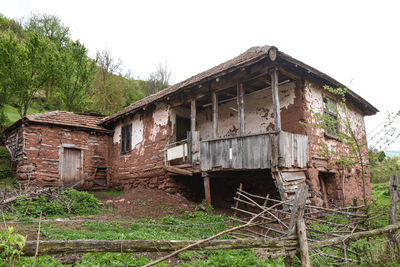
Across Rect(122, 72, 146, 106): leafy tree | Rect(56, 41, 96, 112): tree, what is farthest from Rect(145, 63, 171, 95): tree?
Rect(56, 41, 96, 112): tree

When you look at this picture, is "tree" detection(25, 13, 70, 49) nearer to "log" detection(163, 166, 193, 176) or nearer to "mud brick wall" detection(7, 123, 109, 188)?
"mud brick wall" detection(7, 123, 109, 188)

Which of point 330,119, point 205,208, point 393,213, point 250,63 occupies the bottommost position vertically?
point 205,208

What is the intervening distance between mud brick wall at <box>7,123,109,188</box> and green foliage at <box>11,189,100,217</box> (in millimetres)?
3850

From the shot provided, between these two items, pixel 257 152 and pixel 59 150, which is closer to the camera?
pixel 257 152

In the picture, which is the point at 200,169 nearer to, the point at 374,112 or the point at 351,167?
the point at 351,167

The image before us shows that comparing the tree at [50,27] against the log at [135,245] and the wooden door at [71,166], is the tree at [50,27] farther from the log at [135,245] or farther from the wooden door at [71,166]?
the log at [135,245]

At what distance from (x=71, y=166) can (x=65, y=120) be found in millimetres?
2363

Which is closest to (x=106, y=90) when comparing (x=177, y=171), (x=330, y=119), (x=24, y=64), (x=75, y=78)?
(x=75, y=78)

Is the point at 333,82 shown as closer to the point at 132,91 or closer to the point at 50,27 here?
the point at 132,91

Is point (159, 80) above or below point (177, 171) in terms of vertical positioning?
above

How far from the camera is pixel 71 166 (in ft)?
43.7

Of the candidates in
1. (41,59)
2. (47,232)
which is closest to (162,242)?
(47,232)

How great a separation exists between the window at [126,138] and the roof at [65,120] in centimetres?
147

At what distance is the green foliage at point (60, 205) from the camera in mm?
7145
